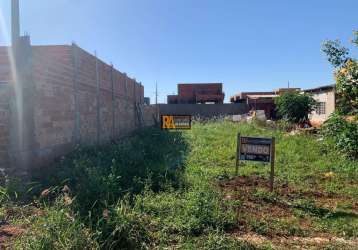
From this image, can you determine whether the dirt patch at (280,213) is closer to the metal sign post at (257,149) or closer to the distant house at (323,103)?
the metal sign post at (257,149)

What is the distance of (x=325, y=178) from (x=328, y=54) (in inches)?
132

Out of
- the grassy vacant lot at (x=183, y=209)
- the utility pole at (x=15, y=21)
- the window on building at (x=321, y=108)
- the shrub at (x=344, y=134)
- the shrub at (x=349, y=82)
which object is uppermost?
the utility pole at (x=15, y=21)

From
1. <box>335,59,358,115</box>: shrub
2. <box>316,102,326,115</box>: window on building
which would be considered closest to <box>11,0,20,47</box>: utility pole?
<box>335,59,358,115</box>: shrub

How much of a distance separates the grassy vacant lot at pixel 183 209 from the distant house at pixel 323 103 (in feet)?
37.5

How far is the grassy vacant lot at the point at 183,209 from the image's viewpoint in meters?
3.84

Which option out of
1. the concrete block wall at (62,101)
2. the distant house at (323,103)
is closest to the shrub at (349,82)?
the concrete block wall at (62,101)

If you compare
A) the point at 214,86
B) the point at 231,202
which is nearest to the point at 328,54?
the point at 231,202

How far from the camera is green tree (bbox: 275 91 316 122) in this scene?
18594 millimetres

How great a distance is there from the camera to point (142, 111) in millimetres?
20047

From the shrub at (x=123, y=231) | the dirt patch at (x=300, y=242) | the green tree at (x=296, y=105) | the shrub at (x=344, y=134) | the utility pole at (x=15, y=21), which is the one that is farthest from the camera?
the green tree at (x=296, y=105)

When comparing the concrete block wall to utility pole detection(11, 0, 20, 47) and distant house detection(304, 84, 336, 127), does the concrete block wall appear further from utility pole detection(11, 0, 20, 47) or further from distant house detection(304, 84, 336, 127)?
distant house detection(304, 84, 336, 127)

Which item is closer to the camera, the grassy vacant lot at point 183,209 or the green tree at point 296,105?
the grassy vacant lot at point 183,209

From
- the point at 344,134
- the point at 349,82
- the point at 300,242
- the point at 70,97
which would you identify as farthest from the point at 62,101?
the point at 344,134

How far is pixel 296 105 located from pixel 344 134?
889cm
